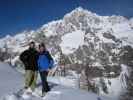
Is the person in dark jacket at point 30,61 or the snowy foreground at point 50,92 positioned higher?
the person in dark jacket at point 30,61

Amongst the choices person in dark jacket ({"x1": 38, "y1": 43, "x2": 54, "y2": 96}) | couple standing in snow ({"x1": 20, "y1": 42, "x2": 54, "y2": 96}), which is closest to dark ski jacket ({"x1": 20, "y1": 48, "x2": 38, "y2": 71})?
couple standing in snow ({"x1": 20, "y1": 42, "x2": 54, "y2": 96})

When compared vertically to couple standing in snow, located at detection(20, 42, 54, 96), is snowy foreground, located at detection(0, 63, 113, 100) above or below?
below

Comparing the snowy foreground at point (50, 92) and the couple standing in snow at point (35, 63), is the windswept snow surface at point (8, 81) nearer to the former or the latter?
the snowy foreground at point (50, 92)

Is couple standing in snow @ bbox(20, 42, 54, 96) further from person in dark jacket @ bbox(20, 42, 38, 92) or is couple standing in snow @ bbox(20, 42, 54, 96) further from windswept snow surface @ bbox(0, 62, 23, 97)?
windswept snow surface @ bbox(0, 62, 23, 97)

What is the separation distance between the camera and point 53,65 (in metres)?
16.8

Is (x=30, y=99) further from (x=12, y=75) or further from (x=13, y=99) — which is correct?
(x=12, y=75)

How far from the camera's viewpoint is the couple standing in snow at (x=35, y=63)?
54.4 ft

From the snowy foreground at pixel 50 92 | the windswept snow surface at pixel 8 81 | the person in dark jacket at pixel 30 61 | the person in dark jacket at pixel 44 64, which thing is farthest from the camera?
the windswept snow surface at pixel 8 81

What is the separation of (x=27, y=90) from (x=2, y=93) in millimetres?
1226

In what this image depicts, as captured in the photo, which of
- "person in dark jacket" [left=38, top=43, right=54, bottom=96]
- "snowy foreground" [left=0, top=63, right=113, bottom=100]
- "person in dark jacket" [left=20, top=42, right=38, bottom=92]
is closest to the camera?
"snowy foreground" [left=0, top=63, right=113, bottom=100]

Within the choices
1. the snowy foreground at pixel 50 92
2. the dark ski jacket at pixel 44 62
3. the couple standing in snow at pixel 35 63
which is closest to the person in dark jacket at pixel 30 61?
the couple standing in snow at pixel 35 63

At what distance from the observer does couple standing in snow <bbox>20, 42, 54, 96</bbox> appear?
54.4ft

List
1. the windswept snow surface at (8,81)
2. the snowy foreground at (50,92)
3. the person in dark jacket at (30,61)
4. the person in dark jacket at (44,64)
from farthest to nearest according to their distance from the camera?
the windswept snow surface at (8,81) < the person in dark jacket at (30,61) < the person in dark jacket at (44,64) < the snowy foreground at (50,92)

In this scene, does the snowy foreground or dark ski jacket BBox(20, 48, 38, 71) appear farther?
dark ski jacket BBox(20, 48, 38, 71)
